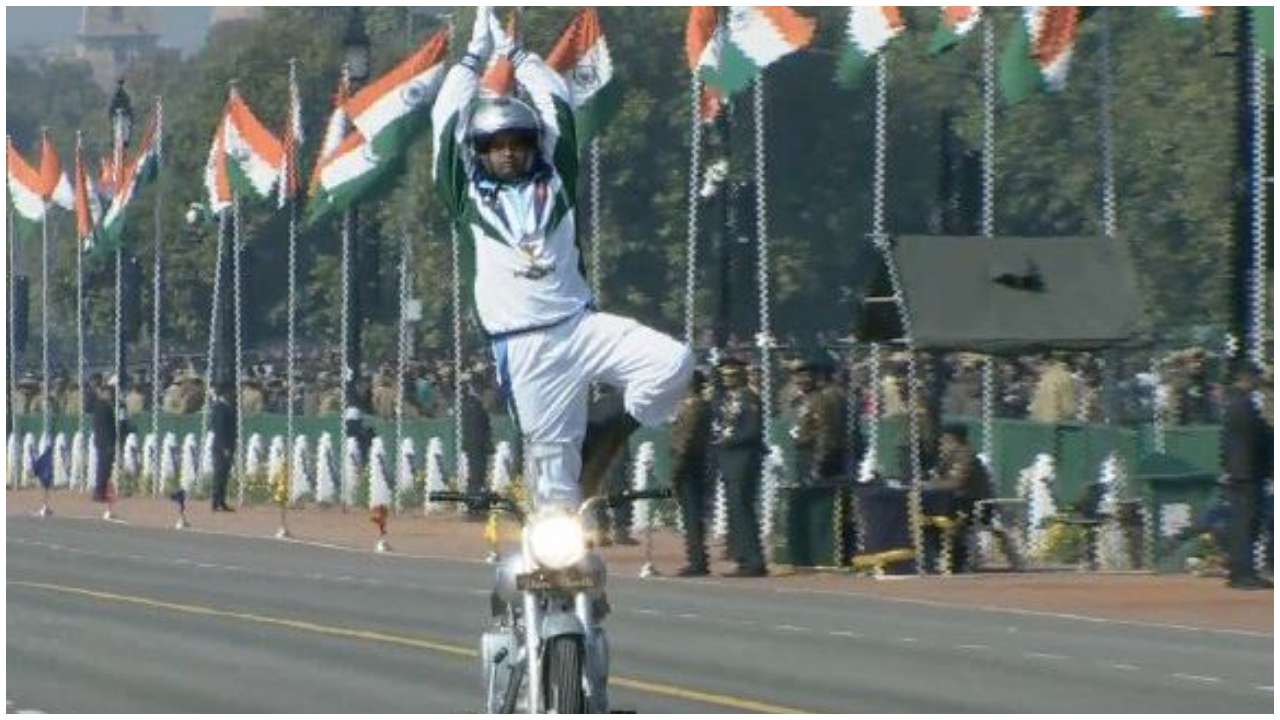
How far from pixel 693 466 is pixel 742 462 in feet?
1.57

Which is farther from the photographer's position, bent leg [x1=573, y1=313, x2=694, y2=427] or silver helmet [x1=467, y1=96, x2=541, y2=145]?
silver helmet [x1=467, y1=96, x2=541, y2=145]

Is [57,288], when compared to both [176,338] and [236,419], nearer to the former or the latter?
[176,338]

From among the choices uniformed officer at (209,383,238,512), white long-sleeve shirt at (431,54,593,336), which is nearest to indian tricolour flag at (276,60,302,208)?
uniformed officer at (209,383,238,512)

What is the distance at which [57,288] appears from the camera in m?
90.8

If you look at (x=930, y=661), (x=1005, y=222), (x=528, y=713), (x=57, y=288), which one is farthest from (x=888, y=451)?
(x=57, y=288)

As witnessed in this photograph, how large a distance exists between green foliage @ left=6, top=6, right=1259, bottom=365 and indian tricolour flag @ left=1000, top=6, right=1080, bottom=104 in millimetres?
22482

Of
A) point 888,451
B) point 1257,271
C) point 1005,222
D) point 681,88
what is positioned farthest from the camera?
point 681,88

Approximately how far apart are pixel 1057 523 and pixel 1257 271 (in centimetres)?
280

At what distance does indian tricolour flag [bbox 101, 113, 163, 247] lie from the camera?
54.4 meters

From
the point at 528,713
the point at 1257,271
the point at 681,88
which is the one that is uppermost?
the point at 681,88

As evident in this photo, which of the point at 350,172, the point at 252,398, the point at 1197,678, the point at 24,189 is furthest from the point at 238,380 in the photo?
the point at 1197,678

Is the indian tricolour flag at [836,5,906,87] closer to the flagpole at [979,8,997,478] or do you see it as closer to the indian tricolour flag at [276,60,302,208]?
the flagpole at [979,8,997,478]

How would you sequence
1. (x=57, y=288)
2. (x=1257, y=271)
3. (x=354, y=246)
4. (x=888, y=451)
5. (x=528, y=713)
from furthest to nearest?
(x=57, y=288)
(x=354, y=246)
(x=888, y=451)
(x=1257, y=271)
(x=528, y=713)

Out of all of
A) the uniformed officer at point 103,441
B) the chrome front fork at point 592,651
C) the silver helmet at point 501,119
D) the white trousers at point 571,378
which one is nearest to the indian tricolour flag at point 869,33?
the uniformed officer at point 103,441
